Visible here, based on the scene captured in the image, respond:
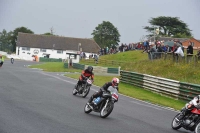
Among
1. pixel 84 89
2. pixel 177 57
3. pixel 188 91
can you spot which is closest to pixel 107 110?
pixel 84 89

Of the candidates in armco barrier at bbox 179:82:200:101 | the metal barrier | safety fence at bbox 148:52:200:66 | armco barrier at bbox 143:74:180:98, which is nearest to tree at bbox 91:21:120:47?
the metal barrier

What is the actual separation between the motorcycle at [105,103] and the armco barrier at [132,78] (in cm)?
1651

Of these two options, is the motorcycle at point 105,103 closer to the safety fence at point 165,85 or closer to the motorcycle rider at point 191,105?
the motorcycle rider at point 191,105

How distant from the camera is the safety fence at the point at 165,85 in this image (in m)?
23.4

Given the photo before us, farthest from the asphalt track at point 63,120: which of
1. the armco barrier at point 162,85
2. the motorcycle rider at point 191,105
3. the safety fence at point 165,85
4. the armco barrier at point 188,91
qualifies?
the armco barrier at point 162,85

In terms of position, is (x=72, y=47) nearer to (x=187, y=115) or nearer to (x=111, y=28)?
(x=111, y=28)

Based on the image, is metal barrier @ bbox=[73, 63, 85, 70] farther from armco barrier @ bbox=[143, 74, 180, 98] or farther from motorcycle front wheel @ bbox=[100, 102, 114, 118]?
motorcycle front wheel @ bbox=[100, 102, 114, 118]

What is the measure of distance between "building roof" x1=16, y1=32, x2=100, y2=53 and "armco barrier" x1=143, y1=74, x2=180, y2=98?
89.8 meters

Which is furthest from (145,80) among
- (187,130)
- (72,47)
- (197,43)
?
(72,47)

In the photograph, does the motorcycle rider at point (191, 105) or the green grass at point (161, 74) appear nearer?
the motorcycle rider at point (191, 105)

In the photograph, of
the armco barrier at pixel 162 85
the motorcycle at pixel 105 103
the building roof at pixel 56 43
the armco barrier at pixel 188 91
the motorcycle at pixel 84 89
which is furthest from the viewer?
the building roof at pixel 56 43

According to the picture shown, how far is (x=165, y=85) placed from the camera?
26469 mm

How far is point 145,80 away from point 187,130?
1657 centimetres

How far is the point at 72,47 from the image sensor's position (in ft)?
395
